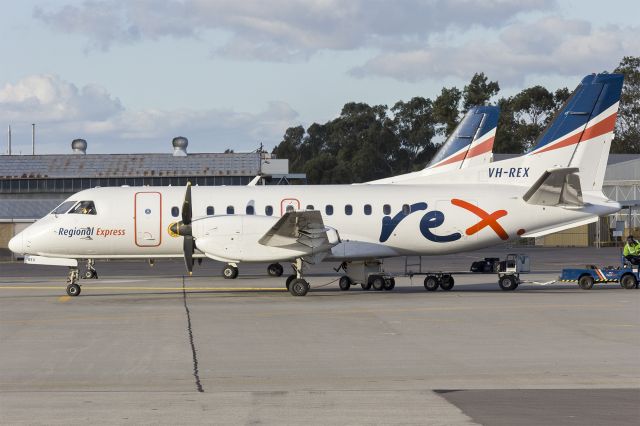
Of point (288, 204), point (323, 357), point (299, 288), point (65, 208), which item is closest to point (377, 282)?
point (299, 288)

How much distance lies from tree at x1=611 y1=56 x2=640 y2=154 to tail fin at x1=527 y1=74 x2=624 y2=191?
81.8 metres

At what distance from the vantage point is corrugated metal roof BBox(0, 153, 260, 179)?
231 feet

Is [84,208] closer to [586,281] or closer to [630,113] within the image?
[586,281]

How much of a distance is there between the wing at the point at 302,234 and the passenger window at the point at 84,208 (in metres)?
6.25

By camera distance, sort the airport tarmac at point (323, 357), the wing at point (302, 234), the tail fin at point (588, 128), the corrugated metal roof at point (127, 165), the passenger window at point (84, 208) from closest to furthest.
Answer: the airport tarmac at point (323, 357), the wing at point (302, 234), the tail fin at point (588, 128), the passenger window at point (84, 208), the corrugated metal roof at point (127, 165)

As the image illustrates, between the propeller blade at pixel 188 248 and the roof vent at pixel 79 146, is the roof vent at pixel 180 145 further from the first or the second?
the propeller blade at pixel 188 248

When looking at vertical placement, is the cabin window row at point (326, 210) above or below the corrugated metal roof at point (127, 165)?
below

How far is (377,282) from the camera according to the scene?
28.6 meters

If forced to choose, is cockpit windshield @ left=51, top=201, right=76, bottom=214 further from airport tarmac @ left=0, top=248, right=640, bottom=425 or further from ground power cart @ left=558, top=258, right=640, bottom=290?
ground power cart @ left=558, top=258, right=640, bottom=290

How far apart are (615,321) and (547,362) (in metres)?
6.09

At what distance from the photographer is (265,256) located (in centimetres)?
2588

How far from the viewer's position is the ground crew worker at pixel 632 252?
29.8 metres

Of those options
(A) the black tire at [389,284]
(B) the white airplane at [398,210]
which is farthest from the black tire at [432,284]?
(A) the black tire at [389,284]

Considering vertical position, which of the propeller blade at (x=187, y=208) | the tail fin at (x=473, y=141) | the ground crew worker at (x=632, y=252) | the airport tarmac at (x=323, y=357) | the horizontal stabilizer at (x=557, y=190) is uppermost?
the tail fin at (x=473, y=141)
